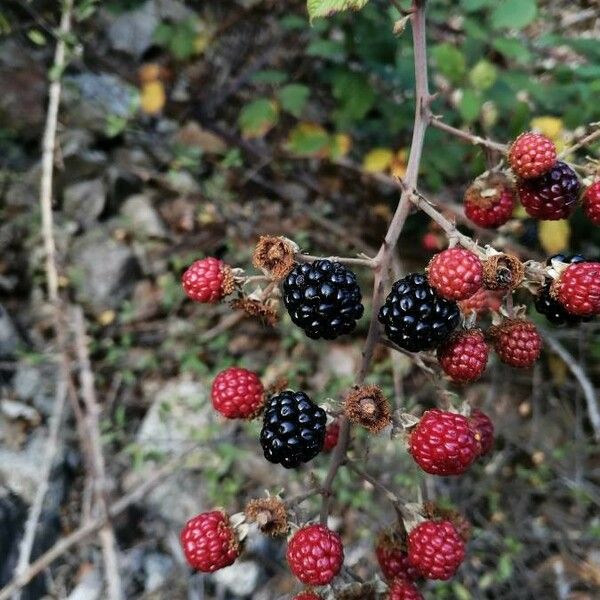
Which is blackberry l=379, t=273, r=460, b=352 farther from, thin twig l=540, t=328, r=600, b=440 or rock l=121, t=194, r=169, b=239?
rock l=121, t=194, r=169, b=239

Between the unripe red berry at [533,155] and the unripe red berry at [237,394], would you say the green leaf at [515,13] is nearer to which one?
the unripe red berry at [533,155]

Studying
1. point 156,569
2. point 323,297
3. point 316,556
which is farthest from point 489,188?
point 156,569

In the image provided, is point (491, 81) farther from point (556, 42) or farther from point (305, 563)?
point (305, 563)

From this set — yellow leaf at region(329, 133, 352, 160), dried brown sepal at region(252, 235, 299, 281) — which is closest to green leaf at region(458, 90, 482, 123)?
yellow leaf at region(329, 133, 352, 160)

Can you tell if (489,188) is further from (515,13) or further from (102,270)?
(102,270)

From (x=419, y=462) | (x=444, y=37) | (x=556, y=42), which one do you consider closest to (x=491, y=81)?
(x=556, y=42)

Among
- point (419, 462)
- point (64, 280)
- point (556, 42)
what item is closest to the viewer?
point (419, 462)
